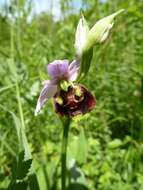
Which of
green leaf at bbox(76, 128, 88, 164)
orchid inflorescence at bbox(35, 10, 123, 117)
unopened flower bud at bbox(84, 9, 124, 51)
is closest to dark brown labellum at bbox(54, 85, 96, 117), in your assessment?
orchid inflorescence at bbox(35, 10, 123, 117)

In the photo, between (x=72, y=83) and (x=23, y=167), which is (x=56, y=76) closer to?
(x=72, y=83)

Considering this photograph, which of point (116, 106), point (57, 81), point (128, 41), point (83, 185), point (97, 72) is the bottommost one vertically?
point (83, 185)

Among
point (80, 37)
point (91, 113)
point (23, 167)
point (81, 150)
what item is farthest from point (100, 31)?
point (91, 113)

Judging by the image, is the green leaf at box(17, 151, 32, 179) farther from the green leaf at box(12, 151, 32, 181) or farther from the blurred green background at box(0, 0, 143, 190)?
the blurred green background at box(0, 0, 143, 190)

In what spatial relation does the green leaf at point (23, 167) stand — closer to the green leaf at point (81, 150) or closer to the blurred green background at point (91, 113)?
the blurred green background at point (91, 113)

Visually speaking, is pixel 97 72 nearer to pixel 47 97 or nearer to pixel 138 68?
pixel 138 68

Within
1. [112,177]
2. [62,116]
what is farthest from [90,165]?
[62,116]

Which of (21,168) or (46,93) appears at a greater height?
(46,93)
